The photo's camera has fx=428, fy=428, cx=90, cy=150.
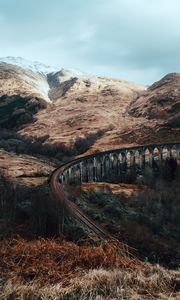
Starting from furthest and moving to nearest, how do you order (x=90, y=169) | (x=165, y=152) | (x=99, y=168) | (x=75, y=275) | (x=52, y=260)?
(x=165, y=152)
(x=99, y=168)
(x=90, y=169)
(x=52, y=260)
(x=75, y=275)

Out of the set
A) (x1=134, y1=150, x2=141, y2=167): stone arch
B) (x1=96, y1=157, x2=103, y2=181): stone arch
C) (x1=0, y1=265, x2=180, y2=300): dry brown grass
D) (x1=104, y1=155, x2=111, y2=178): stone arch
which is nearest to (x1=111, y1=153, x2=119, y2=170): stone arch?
(x1=104, y1=155, x2=111, y2=178): stone arch

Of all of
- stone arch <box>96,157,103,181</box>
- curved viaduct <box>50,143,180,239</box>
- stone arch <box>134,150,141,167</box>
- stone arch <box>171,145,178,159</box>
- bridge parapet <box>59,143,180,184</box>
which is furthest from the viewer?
stone arch <box>171,145,178,159</box>

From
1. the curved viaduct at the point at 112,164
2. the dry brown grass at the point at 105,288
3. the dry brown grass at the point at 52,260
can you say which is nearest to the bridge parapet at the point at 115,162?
the curved viaduct at the point at 112,164

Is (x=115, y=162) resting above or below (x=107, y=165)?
above

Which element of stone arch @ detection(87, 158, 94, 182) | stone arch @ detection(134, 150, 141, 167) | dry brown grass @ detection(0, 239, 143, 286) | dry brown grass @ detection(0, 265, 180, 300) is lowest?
dry brown grass @ detection(0, 265, 180, 300)

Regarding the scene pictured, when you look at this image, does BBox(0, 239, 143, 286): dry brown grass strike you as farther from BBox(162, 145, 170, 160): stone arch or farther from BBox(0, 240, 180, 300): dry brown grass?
BBox(162, 145, 170, 160): stone arch

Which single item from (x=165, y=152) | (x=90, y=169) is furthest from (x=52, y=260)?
(x=165, y=152)

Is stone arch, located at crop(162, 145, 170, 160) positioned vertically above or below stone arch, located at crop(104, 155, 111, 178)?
above

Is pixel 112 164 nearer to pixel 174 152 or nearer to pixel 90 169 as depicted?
pixel 90 169

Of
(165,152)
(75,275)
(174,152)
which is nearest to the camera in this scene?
(75,275)

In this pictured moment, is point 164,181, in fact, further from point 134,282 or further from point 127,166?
point 134,282

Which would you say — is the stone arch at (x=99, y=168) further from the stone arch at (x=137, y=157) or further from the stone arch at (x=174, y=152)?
the stone arch at (x=174, y=152)

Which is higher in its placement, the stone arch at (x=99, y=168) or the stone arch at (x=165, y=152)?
the stone arch at (x=165, y=152)

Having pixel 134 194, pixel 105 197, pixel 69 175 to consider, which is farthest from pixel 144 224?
pixel 69 175
